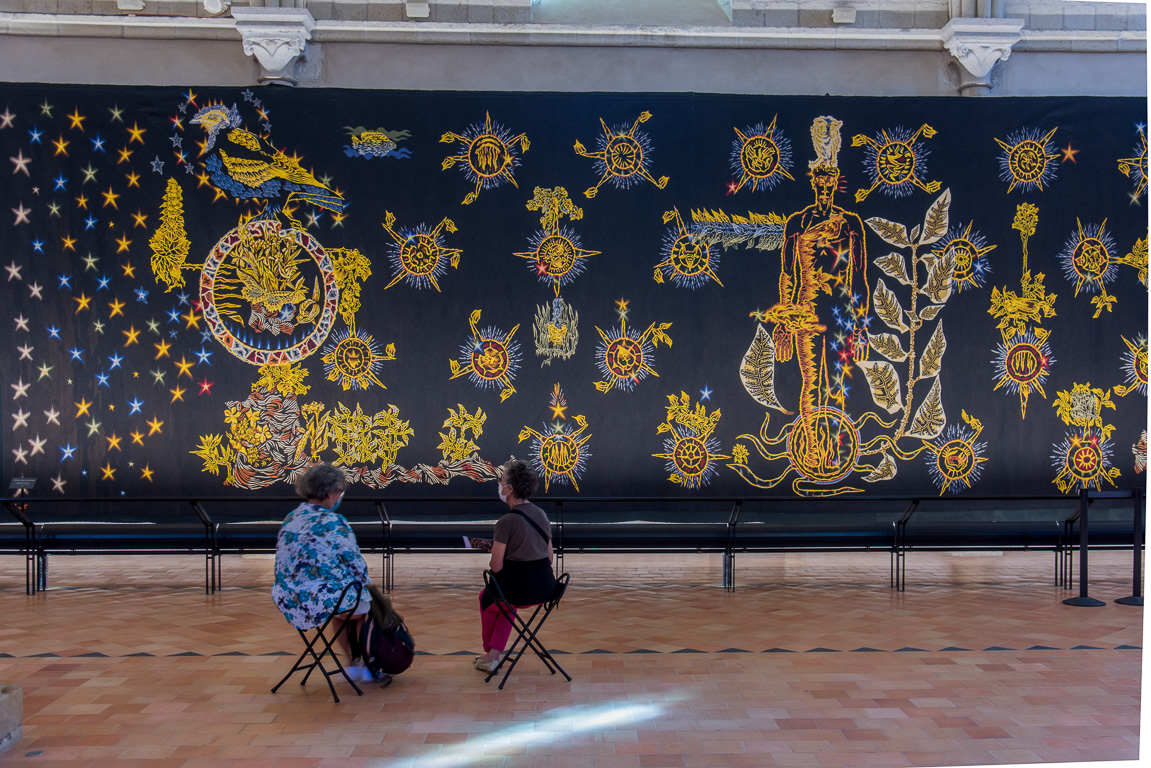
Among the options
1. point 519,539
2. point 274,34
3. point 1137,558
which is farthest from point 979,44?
point 519,539

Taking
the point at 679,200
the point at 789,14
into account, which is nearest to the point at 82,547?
the point at 679,200

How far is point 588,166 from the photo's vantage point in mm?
7230

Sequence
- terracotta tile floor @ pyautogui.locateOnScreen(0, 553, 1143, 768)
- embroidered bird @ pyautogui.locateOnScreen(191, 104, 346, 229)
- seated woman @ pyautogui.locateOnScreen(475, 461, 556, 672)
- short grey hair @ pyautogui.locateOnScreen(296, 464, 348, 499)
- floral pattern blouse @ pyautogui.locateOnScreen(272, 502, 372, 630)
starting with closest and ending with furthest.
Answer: terracotta tile floor @ pyautogui.locateOnScreen(0, 553, 1143, 768)
floral pattern blouse @ pyautogui.locateOnScreen(272, 502, 372, 630)
short grey hair @ pyautogui.locateOnScreen(296, 464, 348, 499)
seated woman @ pyautogui.locateOnScreen(475, 461, 556, 672)
embroidered bird @ pyautogui.locateOnScreen(191, 104, 346, 229)

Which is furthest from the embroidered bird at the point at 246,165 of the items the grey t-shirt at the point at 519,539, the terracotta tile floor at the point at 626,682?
the grey t-shirt at the point at 519,539

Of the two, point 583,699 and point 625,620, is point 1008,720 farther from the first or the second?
point 625,620

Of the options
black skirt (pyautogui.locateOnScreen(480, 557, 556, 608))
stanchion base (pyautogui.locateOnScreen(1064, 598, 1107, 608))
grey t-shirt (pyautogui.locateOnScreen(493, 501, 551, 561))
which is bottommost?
stanchion base (pyautogui.locateOnScreen(1064, 598, 1107, 608))

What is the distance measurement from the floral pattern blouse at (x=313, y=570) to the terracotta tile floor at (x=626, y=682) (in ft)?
1.30

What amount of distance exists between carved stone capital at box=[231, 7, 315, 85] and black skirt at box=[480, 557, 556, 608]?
5.21 metres

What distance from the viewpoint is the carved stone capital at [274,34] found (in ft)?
23.7

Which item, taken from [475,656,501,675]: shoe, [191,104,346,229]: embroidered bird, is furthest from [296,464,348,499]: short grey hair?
[191,104,346,229]: embroidered bird

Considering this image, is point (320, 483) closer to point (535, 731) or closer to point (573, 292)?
point (535, 731)

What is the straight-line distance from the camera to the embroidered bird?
7090mm

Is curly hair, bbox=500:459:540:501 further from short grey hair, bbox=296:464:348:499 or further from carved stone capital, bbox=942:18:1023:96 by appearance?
carved stone capital, bbox=942:18:1023:96

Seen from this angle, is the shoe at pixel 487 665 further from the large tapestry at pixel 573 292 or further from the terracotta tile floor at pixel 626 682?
the large tapestry at pixel 573 292
